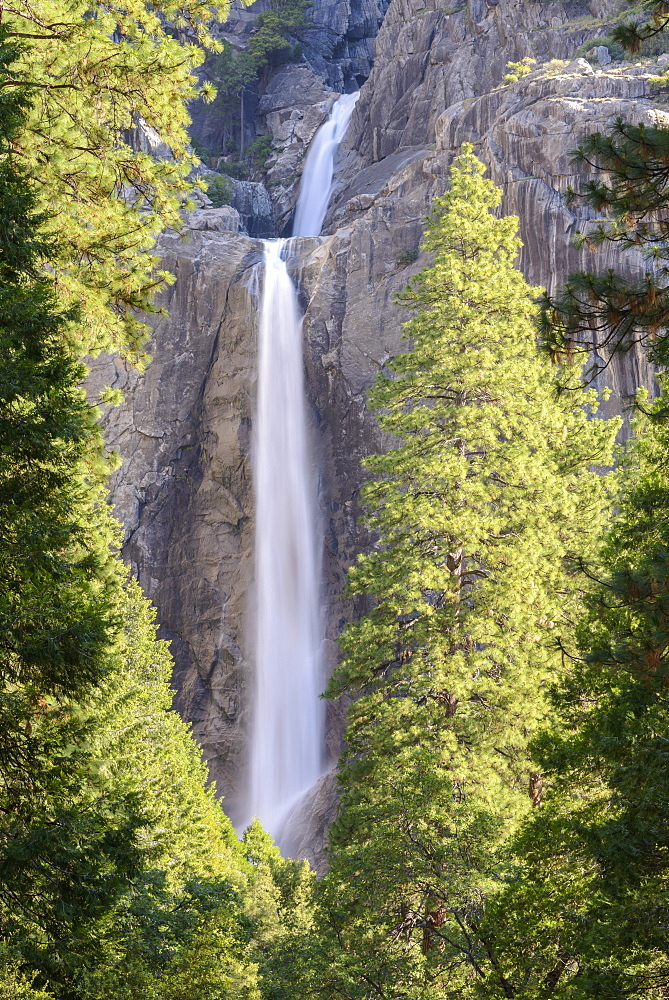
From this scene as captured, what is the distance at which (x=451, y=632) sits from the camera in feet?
42.0

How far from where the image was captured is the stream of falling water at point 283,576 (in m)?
33.9

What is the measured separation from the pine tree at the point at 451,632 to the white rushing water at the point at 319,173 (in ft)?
104

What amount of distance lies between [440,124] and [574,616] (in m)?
28.1

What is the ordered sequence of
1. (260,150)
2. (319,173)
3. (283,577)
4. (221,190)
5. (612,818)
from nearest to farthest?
(612,818), (283,577), (319,173), (221,190), (260,150)

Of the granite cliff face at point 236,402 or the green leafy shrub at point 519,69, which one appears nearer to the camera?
Answer: the granite cliff face at point 236,402

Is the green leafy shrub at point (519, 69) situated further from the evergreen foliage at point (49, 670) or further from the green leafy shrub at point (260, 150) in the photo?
the evergreen foliage at point (49, 670)

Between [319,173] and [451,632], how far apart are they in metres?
40.5

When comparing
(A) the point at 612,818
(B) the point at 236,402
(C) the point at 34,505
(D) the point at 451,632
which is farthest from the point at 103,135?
(B) the point at 236,402

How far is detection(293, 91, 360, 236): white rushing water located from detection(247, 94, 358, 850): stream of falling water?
6.52 metres

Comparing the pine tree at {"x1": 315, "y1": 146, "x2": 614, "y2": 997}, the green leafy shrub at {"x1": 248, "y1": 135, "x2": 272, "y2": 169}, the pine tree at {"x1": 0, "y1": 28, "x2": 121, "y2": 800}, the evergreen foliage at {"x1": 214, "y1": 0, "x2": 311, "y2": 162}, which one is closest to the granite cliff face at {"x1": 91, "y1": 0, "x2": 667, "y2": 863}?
the green leafy shrub at {"x1": 248, "y1": 135, "x2": 272, "y2": 169}

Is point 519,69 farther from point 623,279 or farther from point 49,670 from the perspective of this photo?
point 49,670

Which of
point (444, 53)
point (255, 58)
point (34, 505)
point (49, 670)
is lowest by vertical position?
point (49, 670)

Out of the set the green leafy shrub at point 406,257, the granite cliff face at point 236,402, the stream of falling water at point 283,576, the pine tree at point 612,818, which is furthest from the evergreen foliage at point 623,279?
the green leafy shrub at point 406,257

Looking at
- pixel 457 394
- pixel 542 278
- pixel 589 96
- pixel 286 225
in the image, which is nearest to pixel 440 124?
pixel 589 96
